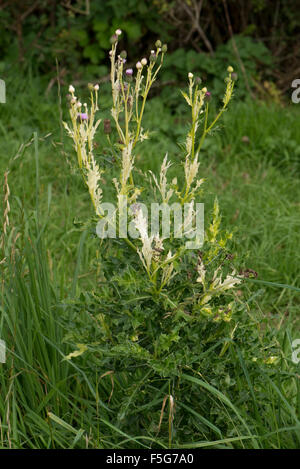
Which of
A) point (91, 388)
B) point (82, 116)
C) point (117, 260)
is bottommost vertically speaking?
point (91, 388)

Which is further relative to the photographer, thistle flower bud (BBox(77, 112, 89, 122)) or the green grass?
the green grass

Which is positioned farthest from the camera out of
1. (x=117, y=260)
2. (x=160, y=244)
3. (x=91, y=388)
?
(x=91, y=388)

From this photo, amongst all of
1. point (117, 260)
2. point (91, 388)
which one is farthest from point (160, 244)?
point (91, 388)

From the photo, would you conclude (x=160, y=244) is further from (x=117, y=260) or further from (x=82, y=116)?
(x=82, y=116)

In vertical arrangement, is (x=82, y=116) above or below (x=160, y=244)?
above

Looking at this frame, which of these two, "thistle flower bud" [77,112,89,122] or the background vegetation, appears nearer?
"thistle flower bud" [77,112,89,122]

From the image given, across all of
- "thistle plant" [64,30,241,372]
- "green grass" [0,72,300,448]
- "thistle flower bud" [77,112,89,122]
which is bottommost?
"green grass" [0,72,300,448]

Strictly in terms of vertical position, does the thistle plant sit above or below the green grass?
above

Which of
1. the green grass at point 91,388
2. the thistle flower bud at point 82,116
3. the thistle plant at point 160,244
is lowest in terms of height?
the green grass at point 91,388

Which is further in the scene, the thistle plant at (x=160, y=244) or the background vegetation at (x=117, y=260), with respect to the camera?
the background vegetation at (x=117, y=260)

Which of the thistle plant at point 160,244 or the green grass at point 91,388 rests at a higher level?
the thistle plant at point 160,244

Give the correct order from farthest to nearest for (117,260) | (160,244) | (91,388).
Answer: (91,388), (117,260), (160,244)
